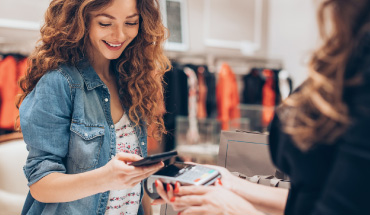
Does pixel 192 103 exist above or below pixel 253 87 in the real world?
below

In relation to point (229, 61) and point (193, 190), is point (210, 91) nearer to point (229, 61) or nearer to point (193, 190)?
point (229, 61)

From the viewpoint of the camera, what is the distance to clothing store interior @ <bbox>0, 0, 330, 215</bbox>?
3246mm

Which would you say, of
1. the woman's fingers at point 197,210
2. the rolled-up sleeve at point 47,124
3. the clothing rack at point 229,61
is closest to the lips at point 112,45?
the rolled-up sleeve at point 47,124

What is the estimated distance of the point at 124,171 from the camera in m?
0.94

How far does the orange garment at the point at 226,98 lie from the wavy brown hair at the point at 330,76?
3554mm

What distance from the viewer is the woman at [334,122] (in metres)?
0.52

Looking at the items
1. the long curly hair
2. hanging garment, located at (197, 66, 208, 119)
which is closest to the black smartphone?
the long curly hair

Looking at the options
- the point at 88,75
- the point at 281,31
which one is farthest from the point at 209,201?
the point at 281,31

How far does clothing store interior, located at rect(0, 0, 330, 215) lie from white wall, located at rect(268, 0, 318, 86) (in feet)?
0.05

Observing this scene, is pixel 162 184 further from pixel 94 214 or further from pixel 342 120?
pixel 342 120

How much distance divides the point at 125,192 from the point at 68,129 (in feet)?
1.06

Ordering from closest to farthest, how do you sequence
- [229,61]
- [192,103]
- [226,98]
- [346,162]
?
[346,162] < [192,103] < [226,98] < [229,61]

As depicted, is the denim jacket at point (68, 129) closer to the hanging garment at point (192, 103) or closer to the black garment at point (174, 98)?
the black garment at point (174, 98)

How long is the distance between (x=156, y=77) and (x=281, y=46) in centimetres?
409
